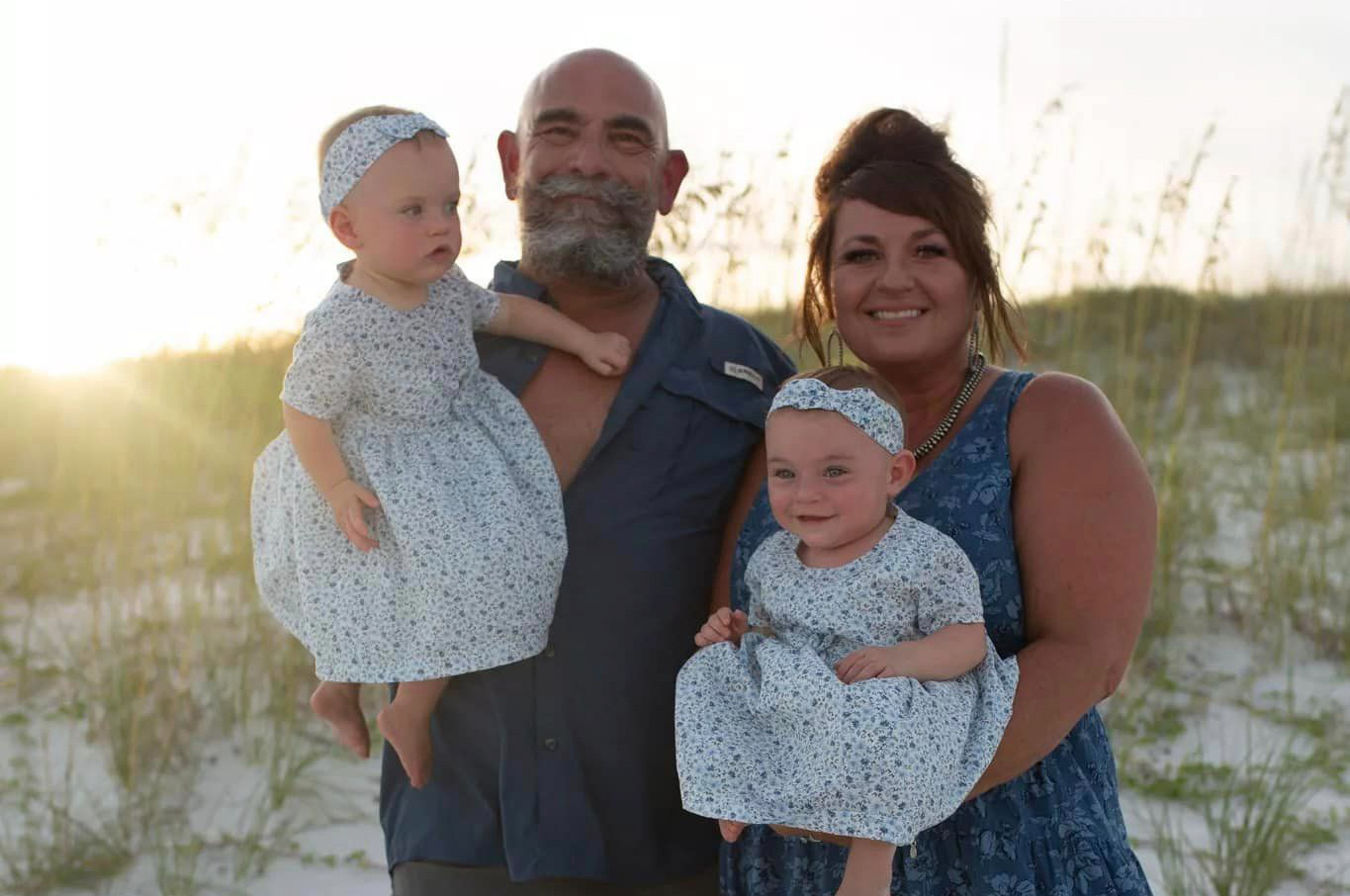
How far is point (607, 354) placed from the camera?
2.89 metres

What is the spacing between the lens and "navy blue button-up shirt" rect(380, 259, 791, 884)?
2.80 meters

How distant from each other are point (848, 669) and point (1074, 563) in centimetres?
52

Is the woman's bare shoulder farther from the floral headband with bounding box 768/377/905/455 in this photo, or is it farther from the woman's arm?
the floral headband with bounding box 768/377/905/455

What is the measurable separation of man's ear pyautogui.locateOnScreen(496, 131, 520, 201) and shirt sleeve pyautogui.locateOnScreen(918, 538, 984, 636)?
1.59 meters

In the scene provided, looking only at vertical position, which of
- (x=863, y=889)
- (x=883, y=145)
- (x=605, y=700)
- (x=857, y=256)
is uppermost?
(x=883, y=145)

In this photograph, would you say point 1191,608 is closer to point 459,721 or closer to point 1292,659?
point 1292,659

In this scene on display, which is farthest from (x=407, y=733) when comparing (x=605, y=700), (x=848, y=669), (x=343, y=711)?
(x=848, y=669)

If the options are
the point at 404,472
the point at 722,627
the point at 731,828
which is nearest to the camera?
the point at 731,828

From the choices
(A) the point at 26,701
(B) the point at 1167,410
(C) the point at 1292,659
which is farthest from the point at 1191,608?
(A) the point at 26,701

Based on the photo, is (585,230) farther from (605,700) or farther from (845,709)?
(845,709)

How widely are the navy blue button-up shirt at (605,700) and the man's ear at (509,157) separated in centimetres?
70

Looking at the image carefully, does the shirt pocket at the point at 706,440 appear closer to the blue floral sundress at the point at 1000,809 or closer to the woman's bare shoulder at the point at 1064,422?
the blue floral sundress at the point at 1000,809

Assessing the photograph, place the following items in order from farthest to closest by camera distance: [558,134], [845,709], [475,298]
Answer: [558,134]
[475,298]
[845,709]

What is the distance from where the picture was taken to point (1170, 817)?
4.14 m
